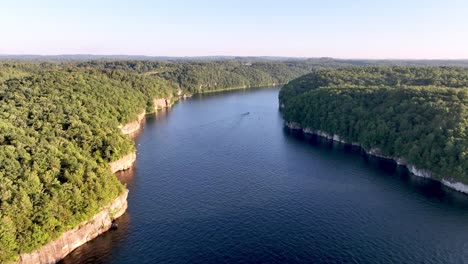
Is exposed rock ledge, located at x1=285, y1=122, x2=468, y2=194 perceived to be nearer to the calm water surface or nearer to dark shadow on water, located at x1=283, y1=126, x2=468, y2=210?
dark shadow on water, located at x1=283, y1=126, x2=468, y2=210

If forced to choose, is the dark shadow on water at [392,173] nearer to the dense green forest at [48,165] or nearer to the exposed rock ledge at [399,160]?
the exposed rock ledge at [399,160]

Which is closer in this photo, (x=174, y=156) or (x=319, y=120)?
(x=174, y=156)

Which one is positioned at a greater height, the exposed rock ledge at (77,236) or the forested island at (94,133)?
the forested island at (94,133)

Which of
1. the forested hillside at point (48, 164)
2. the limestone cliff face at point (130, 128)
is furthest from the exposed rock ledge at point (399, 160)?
the forested hillside at point (48, 164)

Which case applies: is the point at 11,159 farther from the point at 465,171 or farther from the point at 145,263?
the point at 465,171

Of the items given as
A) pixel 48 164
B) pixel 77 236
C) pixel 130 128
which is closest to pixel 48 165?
Answer: pixel 48 164

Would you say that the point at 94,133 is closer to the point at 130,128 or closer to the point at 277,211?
the point at 130,128

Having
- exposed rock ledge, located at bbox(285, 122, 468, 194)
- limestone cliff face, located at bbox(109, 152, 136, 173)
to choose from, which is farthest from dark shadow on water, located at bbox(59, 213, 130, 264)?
exposed rock ledge, located at bbox(285, 122, 468, 194)

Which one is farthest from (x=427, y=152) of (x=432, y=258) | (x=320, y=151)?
(x=432, y=258)
